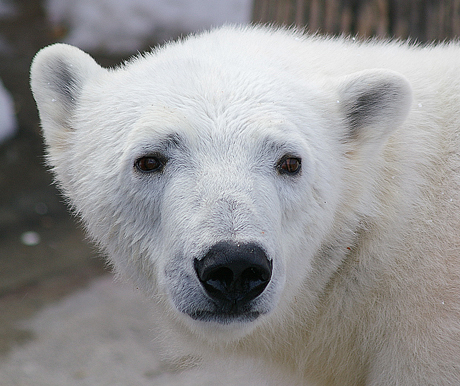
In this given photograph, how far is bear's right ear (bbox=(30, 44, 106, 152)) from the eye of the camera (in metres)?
2.99

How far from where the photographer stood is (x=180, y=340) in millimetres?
3174

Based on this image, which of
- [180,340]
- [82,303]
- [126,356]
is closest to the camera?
[180,340]

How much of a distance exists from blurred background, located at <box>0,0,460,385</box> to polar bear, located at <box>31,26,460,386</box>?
969mm

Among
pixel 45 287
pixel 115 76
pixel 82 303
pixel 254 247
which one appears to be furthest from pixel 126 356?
pixel 254 247

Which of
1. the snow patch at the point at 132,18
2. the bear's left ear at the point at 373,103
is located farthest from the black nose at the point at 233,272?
the snow patch at the point at 132,18

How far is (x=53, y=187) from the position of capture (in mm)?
8094

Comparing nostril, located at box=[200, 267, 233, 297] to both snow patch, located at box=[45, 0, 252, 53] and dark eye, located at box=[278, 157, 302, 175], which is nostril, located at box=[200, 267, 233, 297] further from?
snow patch, located at box=[45, 0, 252, 53]

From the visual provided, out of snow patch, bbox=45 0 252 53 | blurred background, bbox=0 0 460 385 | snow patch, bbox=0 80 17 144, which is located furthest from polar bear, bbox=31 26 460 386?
snow patch, bbox=45 0 252 53

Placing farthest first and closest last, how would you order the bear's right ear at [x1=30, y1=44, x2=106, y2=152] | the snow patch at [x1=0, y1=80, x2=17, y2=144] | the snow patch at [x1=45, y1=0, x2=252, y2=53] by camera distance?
the snow patch at [x1=45, y1=0, x2=252, y2=53] < the snow patch at [x1=0, y1=80, x2=17, y2=144] < the bear's right ear at [x1=30, y1=44, x2=106, y2=152]

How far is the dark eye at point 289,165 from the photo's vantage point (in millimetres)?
2504

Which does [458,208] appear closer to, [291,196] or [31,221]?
[291,196]

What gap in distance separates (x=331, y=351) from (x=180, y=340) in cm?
85

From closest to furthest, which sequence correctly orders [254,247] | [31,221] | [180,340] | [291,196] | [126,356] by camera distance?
[254,247]
[291,196]
[180,340]
[126,356]
[31,221]

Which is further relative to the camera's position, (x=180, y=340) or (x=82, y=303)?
(x=82, y=303)
